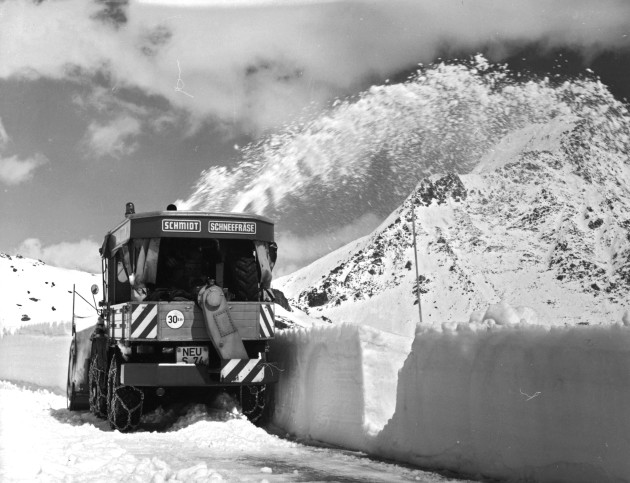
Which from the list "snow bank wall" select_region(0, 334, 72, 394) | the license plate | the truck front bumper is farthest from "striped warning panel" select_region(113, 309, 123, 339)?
"snow bank wall" select_region(0, 334, 72, 394)

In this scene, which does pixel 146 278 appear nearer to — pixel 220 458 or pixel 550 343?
pixel 220 458

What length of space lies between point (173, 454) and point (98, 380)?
16.9ft

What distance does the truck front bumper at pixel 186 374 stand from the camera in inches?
484

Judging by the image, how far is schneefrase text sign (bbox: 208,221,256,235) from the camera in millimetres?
12715

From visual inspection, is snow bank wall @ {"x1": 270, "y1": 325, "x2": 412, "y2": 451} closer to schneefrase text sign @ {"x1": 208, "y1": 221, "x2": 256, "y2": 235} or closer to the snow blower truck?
the snow blower truck

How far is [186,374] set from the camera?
40.5ft

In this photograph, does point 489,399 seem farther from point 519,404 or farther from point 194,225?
point 194,225

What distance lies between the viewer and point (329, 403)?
38.0 feet

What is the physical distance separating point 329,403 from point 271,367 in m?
1.52

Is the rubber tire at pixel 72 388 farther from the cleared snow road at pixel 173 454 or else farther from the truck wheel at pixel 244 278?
the truck wheel at pixel 244 278

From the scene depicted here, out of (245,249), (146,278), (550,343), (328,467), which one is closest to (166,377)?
(146,278)

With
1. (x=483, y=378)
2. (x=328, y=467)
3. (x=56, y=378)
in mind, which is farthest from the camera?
(x=56, y=378)

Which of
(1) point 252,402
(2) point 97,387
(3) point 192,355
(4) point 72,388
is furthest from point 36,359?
(3) point 192,355

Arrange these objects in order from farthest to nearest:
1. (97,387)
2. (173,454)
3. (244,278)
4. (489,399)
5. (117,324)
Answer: (97,387) → (117,324) → (244,278) → (173,454) → (489,399)
